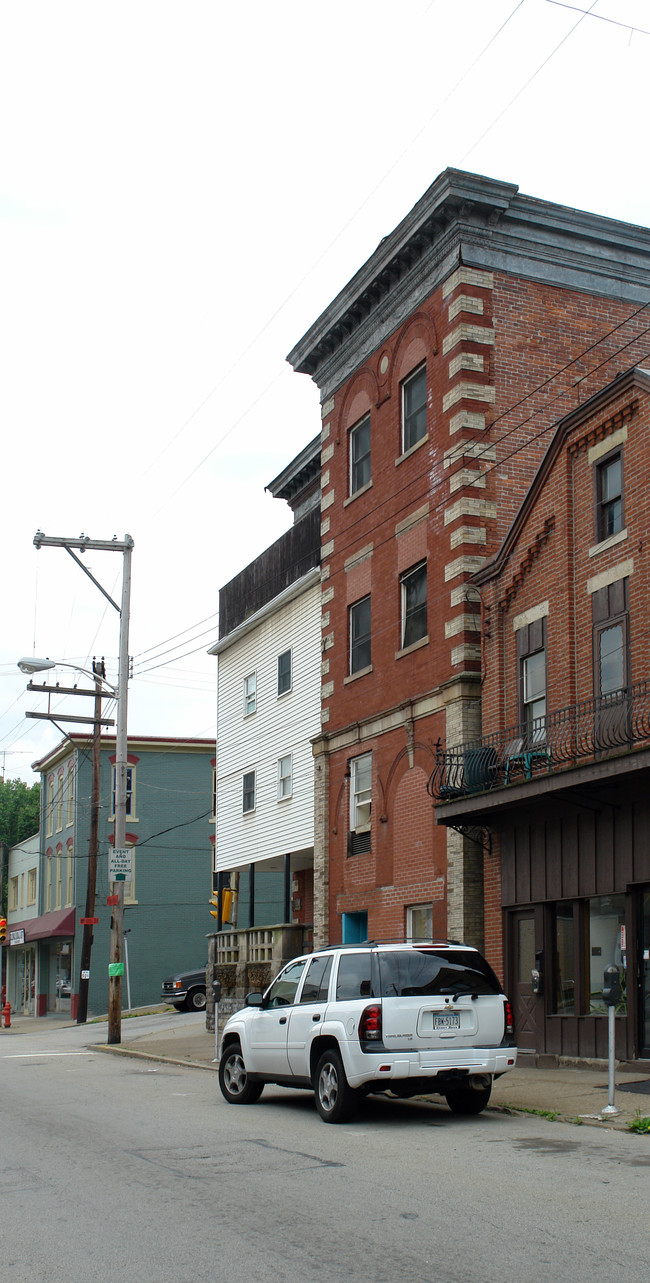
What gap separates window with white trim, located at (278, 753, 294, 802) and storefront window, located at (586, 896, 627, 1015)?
13.1 m

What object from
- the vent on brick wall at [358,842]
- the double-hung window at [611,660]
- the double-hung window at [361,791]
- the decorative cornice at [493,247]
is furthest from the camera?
the double-hung window at [361,791]

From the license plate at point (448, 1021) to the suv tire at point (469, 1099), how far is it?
2.95 ft

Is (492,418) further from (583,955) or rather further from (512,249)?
(583,955)

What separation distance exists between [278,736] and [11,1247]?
23.5 meters

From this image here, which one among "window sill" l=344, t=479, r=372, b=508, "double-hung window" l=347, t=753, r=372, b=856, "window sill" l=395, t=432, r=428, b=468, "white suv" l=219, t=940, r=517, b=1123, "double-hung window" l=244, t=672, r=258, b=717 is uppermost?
"window sill" l=395, t=432, r=428, b=468

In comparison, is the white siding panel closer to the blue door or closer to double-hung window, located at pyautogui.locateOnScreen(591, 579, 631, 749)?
the blue door

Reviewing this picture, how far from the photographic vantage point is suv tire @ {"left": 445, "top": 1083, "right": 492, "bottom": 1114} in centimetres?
1284

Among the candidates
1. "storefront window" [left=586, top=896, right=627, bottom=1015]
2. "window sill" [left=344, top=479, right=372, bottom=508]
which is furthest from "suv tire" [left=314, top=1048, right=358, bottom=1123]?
"window sill" [left=344, top=479, right=372, bottom=508]

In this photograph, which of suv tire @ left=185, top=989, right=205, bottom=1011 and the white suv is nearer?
the white suv

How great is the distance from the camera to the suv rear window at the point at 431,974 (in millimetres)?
12289

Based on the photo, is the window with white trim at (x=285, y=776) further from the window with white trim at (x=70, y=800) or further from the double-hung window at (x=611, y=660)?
the window with white trim at (x=70, y=800)

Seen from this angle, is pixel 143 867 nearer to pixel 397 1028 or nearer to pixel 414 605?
pixel 414 605

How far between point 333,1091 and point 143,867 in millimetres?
38410

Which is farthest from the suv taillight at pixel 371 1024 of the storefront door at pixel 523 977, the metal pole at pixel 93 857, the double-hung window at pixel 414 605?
the metal pole at pixel 93 857
